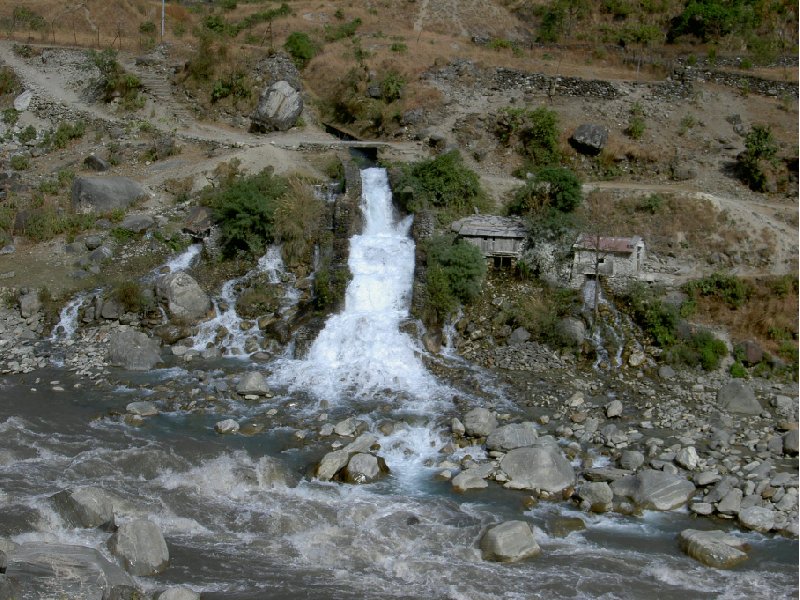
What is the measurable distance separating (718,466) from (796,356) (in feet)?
19.3

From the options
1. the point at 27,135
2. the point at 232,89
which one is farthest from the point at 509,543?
the point at 27,135

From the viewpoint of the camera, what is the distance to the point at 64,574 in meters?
12.1

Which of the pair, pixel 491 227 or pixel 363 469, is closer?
pixel 363 469

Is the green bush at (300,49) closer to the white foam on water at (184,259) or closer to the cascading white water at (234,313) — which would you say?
the white foam on water at (184,259)

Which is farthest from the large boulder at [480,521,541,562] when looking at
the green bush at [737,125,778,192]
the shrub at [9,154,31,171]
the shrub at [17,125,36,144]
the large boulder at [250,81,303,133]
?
the shrub at [17,125,36,144]

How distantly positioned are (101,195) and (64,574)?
58.7ft

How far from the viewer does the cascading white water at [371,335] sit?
812 inches

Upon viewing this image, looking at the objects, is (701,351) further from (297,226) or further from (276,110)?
(276,110)

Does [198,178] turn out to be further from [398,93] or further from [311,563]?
[311,563]

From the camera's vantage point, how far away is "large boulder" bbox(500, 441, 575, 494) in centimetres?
1627

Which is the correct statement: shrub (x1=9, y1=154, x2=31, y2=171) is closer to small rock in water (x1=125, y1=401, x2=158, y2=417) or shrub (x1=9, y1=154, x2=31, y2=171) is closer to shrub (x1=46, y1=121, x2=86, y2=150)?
shrub (x1=46, y1=121, x2=86, y2=150)

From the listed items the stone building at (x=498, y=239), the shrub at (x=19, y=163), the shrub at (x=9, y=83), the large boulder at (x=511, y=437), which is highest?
the shrub at (x=9, y=83)

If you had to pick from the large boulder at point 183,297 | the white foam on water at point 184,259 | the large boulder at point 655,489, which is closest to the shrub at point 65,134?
the white foam on water at point 184,259

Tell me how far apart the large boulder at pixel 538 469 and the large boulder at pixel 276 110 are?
21.1 m
